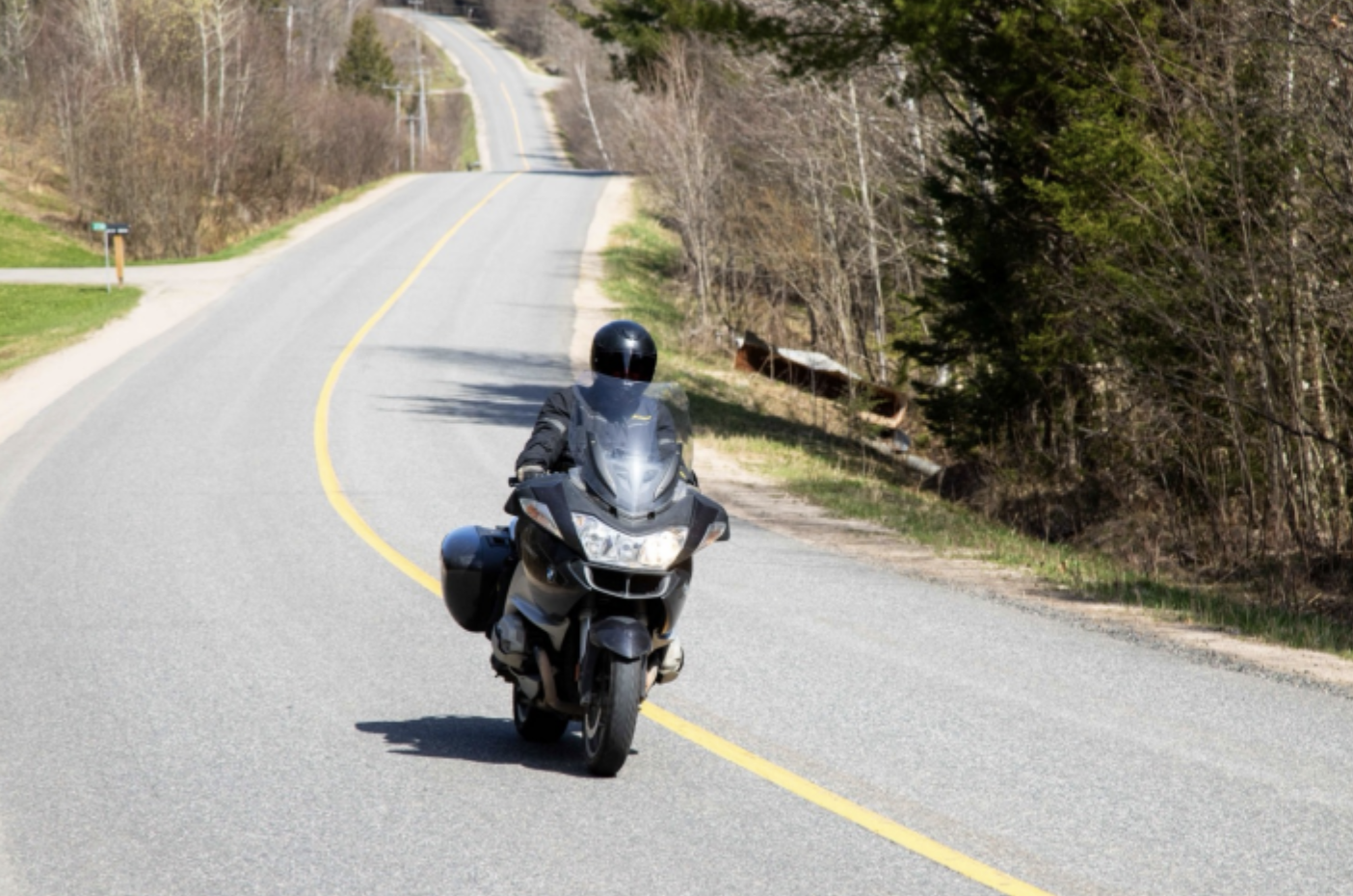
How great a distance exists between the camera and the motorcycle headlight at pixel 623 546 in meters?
5.86

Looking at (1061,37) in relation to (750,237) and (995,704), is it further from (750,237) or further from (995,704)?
(750,237)

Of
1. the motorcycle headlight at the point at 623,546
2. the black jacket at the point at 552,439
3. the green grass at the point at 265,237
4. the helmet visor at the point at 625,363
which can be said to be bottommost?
the motorcycle headlight at the point at 623,546

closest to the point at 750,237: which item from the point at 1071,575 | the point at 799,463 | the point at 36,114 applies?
the point at 799,463

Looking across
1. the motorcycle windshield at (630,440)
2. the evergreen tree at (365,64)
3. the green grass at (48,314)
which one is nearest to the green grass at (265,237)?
the green grass at (48,314)

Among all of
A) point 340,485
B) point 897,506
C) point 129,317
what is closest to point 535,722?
point 340,485

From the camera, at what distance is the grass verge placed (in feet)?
35.7

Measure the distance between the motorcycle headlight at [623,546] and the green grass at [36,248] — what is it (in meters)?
44.1

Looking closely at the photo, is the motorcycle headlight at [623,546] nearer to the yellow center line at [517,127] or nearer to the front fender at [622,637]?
the front fender at [622,637]

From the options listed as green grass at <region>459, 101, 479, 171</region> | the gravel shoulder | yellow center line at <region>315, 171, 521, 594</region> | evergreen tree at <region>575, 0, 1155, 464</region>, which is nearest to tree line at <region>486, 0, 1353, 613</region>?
evergreen tree at <region>575, 0, 1155, 464</region>

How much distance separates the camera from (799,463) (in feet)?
63.9

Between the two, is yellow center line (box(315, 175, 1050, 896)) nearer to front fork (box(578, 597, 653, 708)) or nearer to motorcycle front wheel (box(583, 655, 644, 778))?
motorcycle front wheel (box(583, 655, 644, 778))

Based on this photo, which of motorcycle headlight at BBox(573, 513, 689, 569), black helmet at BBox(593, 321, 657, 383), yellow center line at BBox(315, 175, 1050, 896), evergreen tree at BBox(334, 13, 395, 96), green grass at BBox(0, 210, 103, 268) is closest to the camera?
yellow center line at BBox(315, 175, 1050, 896)

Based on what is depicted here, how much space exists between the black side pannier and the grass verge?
5.49 m

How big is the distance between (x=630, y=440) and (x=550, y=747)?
1.60 meters
